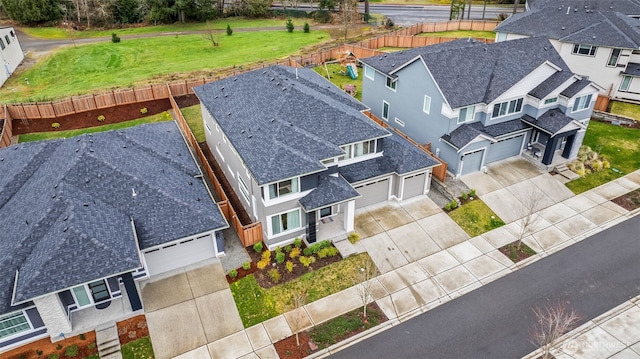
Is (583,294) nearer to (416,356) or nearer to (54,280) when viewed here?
(416,356)

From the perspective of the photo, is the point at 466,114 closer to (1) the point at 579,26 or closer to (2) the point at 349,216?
(2) the point at 349,216

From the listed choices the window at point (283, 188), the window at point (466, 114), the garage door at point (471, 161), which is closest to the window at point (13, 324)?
the window at point (283, 188)

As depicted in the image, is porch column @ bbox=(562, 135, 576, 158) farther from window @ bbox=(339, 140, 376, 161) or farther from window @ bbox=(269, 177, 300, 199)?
window @ bbox=(269, 177, 300, 199)

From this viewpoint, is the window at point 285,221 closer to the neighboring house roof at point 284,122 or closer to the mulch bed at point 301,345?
the neighboring house roof at point 284,122

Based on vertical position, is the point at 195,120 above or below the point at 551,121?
below

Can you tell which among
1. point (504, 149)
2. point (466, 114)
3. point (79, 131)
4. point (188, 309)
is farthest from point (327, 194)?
point (79, 131)

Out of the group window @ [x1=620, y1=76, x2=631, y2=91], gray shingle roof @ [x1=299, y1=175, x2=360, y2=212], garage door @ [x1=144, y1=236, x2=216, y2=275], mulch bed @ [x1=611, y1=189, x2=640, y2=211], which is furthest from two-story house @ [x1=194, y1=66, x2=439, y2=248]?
window @ [x1=620, y1=76, x2=631, y2=91]
